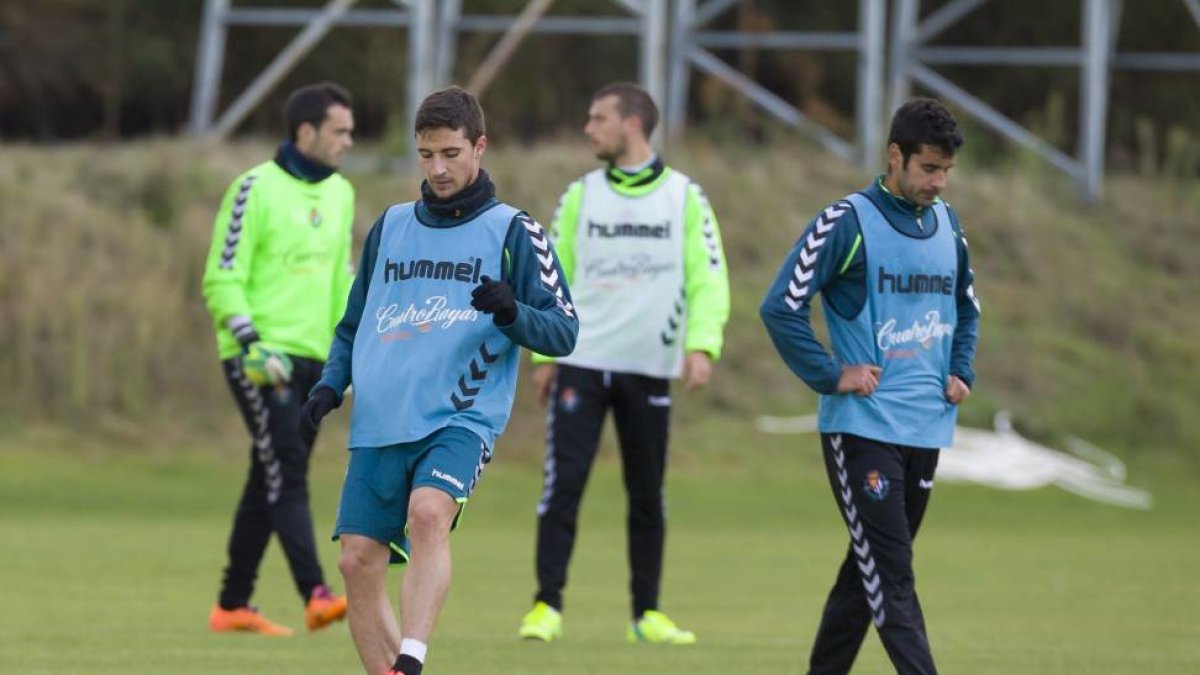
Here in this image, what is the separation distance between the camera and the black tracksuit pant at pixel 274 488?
10.9 metres

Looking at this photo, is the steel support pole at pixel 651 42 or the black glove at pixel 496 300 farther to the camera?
the steel support pole at pixel 651 42

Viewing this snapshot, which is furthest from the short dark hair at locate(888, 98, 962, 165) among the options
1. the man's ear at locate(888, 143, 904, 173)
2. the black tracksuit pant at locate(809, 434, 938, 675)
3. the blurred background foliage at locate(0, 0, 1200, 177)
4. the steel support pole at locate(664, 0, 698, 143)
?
the blurred background foliage at locate(0, 0, 1200, 177)

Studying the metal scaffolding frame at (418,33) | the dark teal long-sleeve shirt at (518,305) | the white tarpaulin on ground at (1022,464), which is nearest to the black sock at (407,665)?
the dark teal long-sleeve shirt at (518,305)

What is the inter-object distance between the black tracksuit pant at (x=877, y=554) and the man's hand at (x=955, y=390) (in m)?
0.22

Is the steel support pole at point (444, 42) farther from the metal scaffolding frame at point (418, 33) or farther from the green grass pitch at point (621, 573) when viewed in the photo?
the green grass pitch at point (621, 573)

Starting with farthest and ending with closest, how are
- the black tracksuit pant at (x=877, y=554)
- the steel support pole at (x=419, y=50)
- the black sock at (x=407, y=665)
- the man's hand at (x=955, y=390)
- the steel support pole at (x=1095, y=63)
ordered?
the steel support pole at (x=1095, y=63), the steel support pole at (x=419, y=50), the man's hand at (x=955, y=390), the black tracksuit pant at (x=877, y=554), the black sock at (x=407, y=665)

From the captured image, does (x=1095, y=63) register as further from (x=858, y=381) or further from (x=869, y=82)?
(x=858, y=381)

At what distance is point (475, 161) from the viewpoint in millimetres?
7797

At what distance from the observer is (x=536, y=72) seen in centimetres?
3438

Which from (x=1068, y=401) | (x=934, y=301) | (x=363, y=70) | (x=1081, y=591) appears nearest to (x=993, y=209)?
(x=1068, y=401)

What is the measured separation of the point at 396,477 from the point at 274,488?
351cm

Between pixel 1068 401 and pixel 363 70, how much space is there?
12.9 metres

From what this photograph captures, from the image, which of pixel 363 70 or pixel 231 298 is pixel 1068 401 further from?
pixel 231 298

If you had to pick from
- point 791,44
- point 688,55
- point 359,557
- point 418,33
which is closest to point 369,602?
point 359,557
